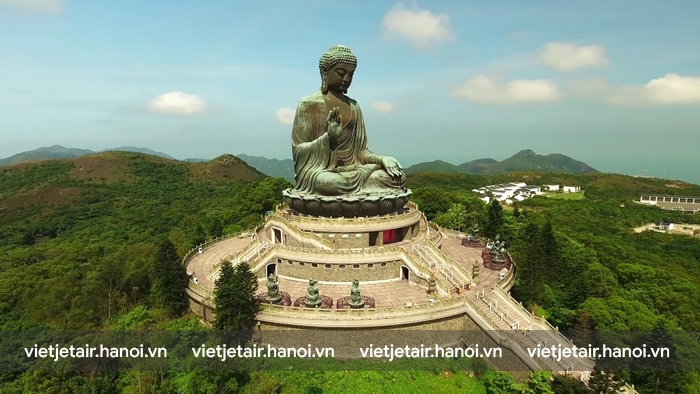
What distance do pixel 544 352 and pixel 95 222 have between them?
64.7m

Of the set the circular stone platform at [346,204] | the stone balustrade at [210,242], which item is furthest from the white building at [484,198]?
the circular stone platform at [346,204]

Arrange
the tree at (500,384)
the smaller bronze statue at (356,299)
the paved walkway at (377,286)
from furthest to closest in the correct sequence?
1. the paved walkway at (377,286)
2. the smaller bronze statue at (356,299)
3. the tree at (500,384)

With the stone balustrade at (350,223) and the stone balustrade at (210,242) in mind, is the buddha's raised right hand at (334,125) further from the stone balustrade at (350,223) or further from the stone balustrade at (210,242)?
the stone balustrade at (210,242)

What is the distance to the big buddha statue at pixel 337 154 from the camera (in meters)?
24.8

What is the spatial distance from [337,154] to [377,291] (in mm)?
10112

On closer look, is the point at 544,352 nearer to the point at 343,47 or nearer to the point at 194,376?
the point at 194,376

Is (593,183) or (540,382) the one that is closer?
(540,382)

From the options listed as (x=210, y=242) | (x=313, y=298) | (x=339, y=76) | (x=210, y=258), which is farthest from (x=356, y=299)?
(x=210, y=242)

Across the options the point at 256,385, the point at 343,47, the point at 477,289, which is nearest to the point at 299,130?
the point at 343,47

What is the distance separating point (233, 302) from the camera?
16.9 meters

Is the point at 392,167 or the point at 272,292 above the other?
the point at 392,167

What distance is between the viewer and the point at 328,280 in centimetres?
2208

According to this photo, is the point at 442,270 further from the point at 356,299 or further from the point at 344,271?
the point at 356,299

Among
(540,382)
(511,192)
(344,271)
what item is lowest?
(540,382)
